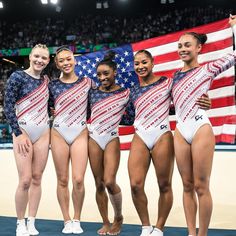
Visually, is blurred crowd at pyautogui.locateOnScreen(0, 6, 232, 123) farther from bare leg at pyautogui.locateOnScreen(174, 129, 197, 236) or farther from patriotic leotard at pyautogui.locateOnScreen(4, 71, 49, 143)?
bare leg at pyautogui.locateOnScreen(174, 129, 197, 236)

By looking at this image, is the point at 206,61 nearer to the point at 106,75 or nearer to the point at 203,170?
the point at 106,75

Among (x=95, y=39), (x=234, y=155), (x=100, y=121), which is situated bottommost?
(x=234, y=155)

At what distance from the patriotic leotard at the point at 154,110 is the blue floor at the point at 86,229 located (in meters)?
1.01

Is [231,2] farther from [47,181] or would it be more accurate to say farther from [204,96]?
[204,96]

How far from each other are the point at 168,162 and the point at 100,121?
Answer: 881 millimetres

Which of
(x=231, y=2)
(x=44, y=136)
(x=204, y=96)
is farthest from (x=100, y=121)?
(x=231, y=2)

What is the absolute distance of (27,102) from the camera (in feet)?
13.8

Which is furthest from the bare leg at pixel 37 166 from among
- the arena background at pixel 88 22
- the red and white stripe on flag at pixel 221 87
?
the arena background at pixel 88 22

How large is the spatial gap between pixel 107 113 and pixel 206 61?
1.59 m

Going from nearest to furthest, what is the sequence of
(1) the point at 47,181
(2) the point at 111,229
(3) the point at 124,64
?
(2) the point at 111,229 < (3) the point at 124,64 < (1) the point at 47,181

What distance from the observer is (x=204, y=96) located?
362 centimetres

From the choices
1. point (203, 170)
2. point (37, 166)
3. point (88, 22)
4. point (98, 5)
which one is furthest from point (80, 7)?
point (203, 170)

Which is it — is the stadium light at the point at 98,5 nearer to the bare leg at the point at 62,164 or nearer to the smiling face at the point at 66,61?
the smiling face at the point at 66,61

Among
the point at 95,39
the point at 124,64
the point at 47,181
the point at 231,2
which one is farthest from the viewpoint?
the point at 95,39
